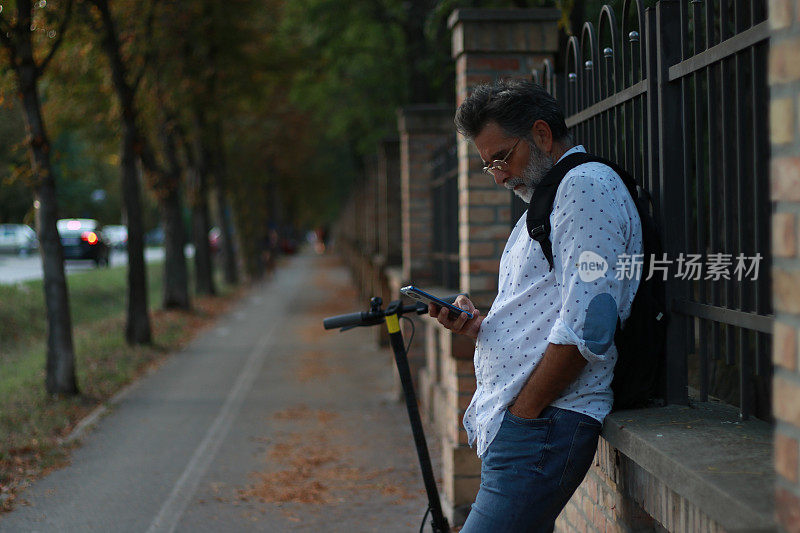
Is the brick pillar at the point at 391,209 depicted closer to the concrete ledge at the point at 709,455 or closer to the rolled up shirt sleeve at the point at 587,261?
the concrete ledge at the point at 709,455

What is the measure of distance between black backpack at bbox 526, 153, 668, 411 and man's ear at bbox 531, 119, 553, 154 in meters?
0.09

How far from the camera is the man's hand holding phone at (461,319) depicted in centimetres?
310

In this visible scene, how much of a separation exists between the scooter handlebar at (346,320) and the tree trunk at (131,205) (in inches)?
432

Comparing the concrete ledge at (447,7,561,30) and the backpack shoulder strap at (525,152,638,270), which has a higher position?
the concrete ledge at (447,7,561,30)

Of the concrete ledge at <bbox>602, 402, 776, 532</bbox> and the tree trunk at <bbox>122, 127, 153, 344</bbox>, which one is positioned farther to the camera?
the tree trunk at <bbox>122, 127, 153, 344</bbox>

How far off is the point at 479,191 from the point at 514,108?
114 inches

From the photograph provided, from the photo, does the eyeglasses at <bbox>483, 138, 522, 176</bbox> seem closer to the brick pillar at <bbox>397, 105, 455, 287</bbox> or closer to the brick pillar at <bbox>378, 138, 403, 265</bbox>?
the brick pillar at <bbox>397, 105, 455, 287</bbox>

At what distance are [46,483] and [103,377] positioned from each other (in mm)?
4771

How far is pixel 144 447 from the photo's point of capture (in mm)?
7926

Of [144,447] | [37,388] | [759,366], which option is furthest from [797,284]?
[37,388]

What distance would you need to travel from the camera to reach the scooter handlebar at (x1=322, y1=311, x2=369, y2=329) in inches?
143

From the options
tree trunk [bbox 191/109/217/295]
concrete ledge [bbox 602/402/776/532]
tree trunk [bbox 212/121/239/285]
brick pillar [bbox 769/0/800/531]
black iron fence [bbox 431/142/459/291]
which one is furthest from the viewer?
tree trunk [bbox 212/121/239/285]

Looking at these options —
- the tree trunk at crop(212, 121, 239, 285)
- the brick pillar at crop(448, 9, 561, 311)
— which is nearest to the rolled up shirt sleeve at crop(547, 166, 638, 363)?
the brick pillar at crop(448, 9, 561, 311)

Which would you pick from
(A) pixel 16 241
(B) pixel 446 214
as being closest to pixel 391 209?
(B) pixel 446 214
